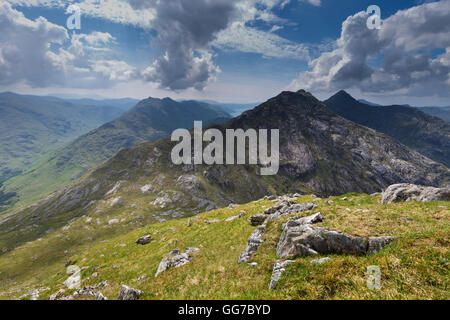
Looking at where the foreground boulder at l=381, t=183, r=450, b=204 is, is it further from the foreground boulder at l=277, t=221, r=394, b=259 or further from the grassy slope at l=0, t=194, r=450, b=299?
the foreground boulder at l=277, t=221, r=394, b=259

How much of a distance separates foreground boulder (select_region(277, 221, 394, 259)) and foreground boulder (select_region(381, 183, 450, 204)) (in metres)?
16.6

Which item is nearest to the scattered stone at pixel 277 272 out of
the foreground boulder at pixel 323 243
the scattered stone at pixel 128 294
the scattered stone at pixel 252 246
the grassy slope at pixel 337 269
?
the grassy slope at pixel 337 269

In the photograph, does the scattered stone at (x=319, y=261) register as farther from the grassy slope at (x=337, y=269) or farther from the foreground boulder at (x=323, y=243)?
the foreground boulder at (x=323, y=243)

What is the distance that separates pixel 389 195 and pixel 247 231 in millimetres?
19093

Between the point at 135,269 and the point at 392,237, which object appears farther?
the point at 135,269

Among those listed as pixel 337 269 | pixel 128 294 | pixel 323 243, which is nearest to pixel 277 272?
pixel 337 269

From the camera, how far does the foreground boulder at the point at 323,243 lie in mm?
12070

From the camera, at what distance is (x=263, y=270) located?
43.1 ft

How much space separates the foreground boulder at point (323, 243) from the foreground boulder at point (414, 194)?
16.6 m

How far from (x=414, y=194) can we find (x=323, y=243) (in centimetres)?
2013

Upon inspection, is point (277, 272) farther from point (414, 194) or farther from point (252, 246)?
point (414, 194)
